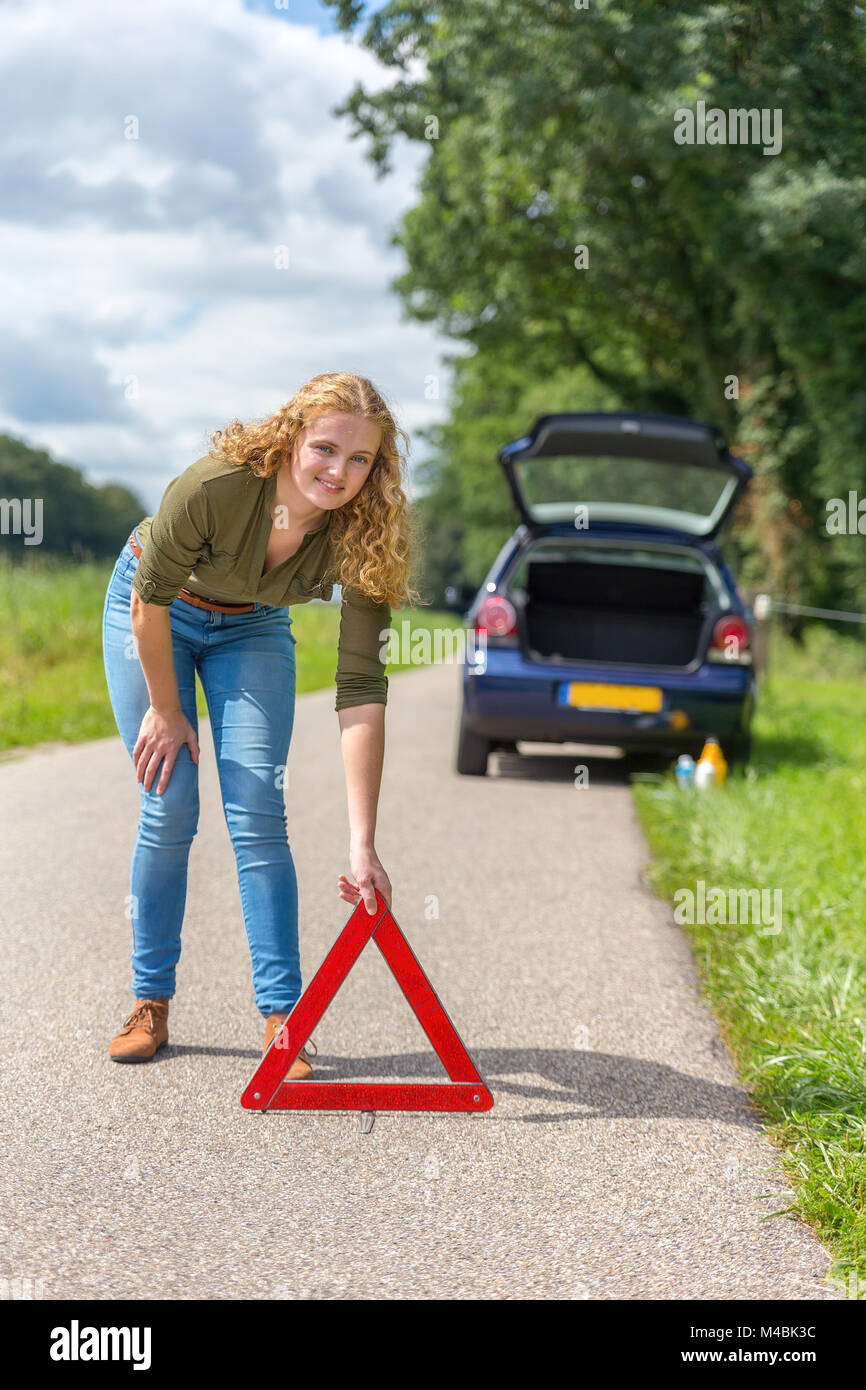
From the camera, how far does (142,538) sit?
3.56 m

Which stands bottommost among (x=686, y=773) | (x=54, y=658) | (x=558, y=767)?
(x=558, y=767)

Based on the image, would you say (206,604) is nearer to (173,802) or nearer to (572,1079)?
(173,802)

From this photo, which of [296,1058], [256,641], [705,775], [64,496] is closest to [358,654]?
[256,641]

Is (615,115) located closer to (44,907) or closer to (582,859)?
(582,859)

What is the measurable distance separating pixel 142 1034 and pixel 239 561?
128cm

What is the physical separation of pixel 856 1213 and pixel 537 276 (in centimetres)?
2347

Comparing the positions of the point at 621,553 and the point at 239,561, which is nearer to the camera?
the point at 239,561

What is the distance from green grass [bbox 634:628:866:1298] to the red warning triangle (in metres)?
0.77

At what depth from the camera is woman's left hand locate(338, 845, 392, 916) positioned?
319 centimetres

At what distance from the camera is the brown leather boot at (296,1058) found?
3398 millimetres

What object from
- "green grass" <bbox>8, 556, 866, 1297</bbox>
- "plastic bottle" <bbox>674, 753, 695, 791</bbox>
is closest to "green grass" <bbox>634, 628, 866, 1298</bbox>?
"green grass" <bbox>8, 556, 866, 1297</bbox>

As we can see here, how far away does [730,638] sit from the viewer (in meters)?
8.33

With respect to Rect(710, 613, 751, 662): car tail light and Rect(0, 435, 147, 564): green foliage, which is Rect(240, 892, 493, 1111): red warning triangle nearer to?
Rect(710, 613, 751, 662): car tail light

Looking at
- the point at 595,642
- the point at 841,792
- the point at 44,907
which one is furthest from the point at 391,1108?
the point at 595,642
